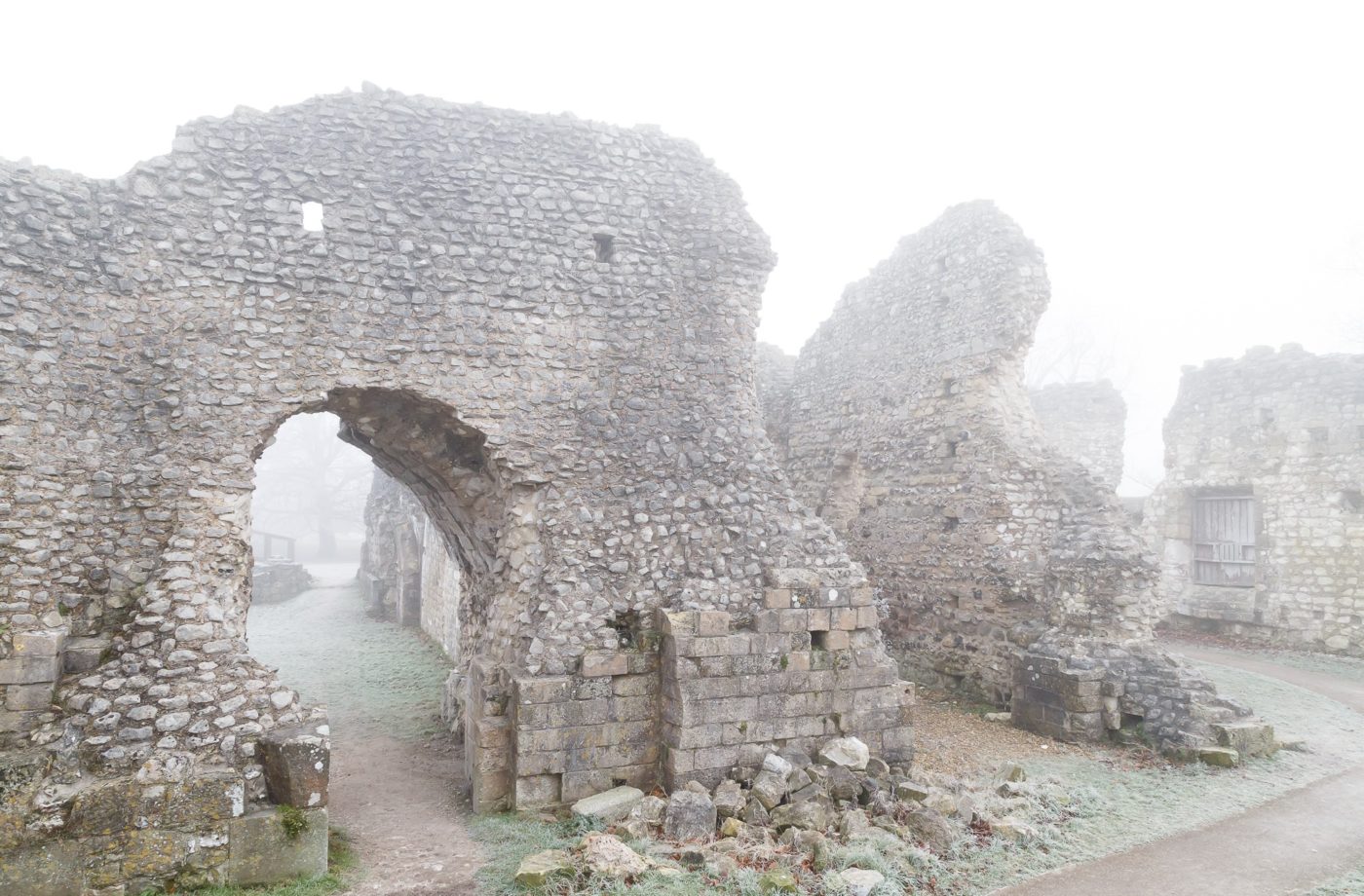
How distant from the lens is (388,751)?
8.97 meters

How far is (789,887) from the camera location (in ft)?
18.0

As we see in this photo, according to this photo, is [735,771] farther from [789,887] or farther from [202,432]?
[202,432]

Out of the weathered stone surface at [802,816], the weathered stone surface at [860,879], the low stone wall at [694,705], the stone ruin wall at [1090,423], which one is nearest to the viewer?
the weathered stone surface at [860,879]

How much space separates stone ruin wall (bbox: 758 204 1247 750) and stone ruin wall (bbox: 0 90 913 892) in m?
3.25

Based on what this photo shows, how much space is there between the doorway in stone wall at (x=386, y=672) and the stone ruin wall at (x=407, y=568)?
0.10ft

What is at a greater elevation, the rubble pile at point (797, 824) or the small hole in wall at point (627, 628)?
the small hole in wall at point (627, 628)

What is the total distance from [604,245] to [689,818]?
5.30 m

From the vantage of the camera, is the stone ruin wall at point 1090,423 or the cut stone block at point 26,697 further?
the stone ruin wall at point 1090,423

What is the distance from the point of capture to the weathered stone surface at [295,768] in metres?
5.75

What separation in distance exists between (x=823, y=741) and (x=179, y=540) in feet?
18.2

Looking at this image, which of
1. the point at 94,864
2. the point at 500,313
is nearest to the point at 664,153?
the point at 500,313

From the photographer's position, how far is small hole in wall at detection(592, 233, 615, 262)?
26.9ft

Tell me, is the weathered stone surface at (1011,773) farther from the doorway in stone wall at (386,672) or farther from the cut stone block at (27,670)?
the cut stone block at (27,670)

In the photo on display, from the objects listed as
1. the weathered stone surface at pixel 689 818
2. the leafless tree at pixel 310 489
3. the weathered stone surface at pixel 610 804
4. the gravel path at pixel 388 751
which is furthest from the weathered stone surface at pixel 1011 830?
the leafless tree at pixel 310 489
